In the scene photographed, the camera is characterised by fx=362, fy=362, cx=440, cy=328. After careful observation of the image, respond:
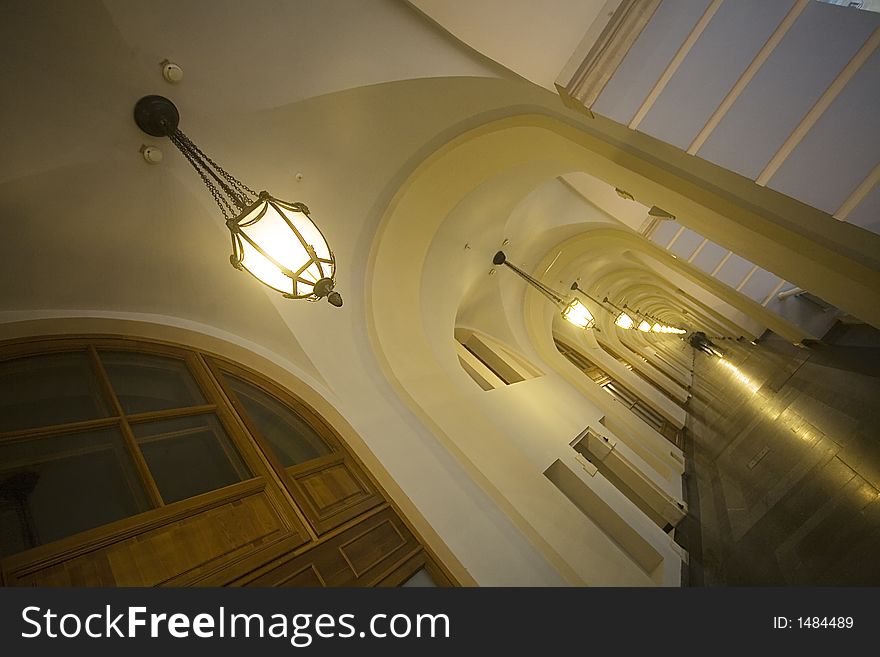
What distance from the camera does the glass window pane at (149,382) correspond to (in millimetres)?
2807

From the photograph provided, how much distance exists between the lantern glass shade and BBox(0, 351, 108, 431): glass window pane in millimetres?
1726

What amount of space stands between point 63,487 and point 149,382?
0.98 meters

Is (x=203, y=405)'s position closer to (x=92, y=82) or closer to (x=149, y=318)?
(x=149, y=318)

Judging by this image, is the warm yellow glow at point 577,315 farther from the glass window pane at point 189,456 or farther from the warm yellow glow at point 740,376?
the glass window pane at point 189,456

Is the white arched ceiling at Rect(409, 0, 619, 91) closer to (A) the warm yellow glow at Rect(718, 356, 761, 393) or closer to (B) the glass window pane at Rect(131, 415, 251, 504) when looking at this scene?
(B) the glass window pane at Rect(131, 415, 251, 504)

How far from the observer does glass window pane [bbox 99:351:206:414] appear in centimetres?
281

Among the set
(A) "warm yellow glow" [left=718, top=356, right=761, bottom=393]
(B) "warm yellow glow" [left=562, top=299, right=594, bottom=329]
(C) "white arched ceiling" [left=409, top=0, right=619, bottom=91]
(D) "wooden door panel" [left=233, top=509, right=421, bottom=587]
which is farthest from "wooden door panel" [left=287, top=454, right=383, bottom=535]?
(A) "warm yellow glow" [left=718, top=356, right=761, bottom=393]

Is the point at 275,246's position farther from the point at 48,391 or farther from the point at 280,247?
the point at 48,391

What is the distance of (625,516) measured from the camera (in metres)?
5.34

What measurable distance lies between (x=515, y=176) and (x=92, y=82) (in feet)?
13.1

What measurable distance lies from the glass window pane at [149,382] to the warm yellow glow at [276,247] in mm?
1670

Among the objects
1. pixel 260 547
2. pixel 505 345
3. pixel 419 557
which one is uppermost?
pixel 505 345

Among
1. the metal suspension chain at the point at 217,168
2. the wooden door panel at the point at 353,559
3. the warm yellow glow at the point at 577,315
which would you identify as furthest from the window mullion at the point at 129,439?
the warm yellow glow at the point at 577,315

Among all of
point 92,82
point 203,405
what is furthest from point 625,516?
point 92,82
